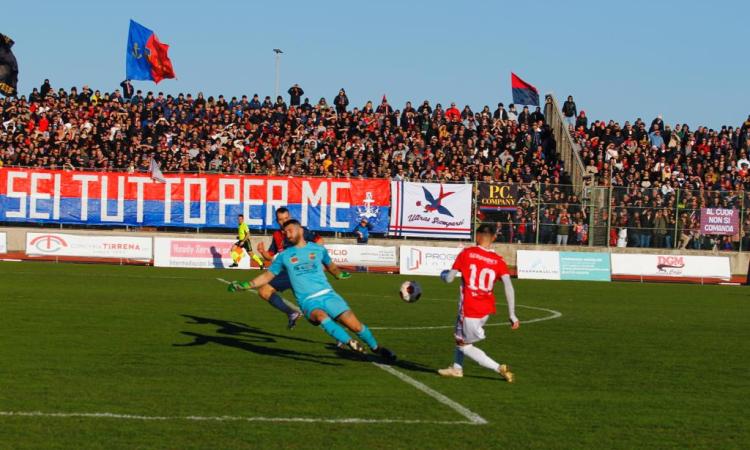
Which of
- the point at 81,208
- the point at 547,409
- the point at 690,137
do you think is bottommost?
the point at 547,409

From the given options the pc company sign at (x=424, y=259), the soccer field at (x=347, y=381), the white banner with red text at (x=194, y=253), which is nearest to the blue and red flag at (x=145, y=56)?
the white banner with red text at (x=194, y=253)

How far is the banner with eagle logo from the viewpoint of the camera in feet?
130

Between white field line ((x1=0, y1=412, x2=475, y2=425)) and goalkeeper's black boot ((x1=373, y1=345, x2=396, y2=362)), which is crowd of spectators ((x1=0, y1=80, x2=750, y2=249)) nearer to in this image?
goalkeeper's black boot ((x1=373, y1=345, x2=396, y2=362))

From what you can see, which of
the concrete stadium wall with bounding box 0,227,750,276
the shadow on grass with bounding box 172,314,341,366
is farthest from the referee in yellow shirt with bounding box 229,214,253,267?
the shadow on grass with bounding box 172,314,341,366

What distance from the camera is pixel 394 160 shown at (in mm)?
41625

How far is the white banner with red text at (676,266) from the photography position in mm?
37500

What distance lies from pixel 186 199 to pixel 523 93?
17.2 metres

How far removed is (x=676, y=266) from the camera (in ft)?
123

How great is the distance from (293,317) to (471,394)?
540 centimetres

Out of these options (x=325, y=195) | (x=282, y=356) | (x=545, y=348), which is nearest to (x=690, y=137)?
(x=325, y=195)

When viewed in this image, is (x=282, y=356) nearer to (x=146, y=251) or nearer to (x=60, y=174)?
(x=146, y=251)

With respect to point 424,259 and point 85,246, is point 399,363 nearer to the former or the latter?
point 424,259

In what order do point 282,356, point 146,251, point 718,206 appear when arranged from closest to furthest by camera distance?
point 282,356 < point 146,251 < point 718,206

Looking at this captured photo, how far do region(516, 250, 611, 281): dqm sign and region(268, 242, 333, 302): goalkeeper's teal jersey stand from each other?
23.6 meters
